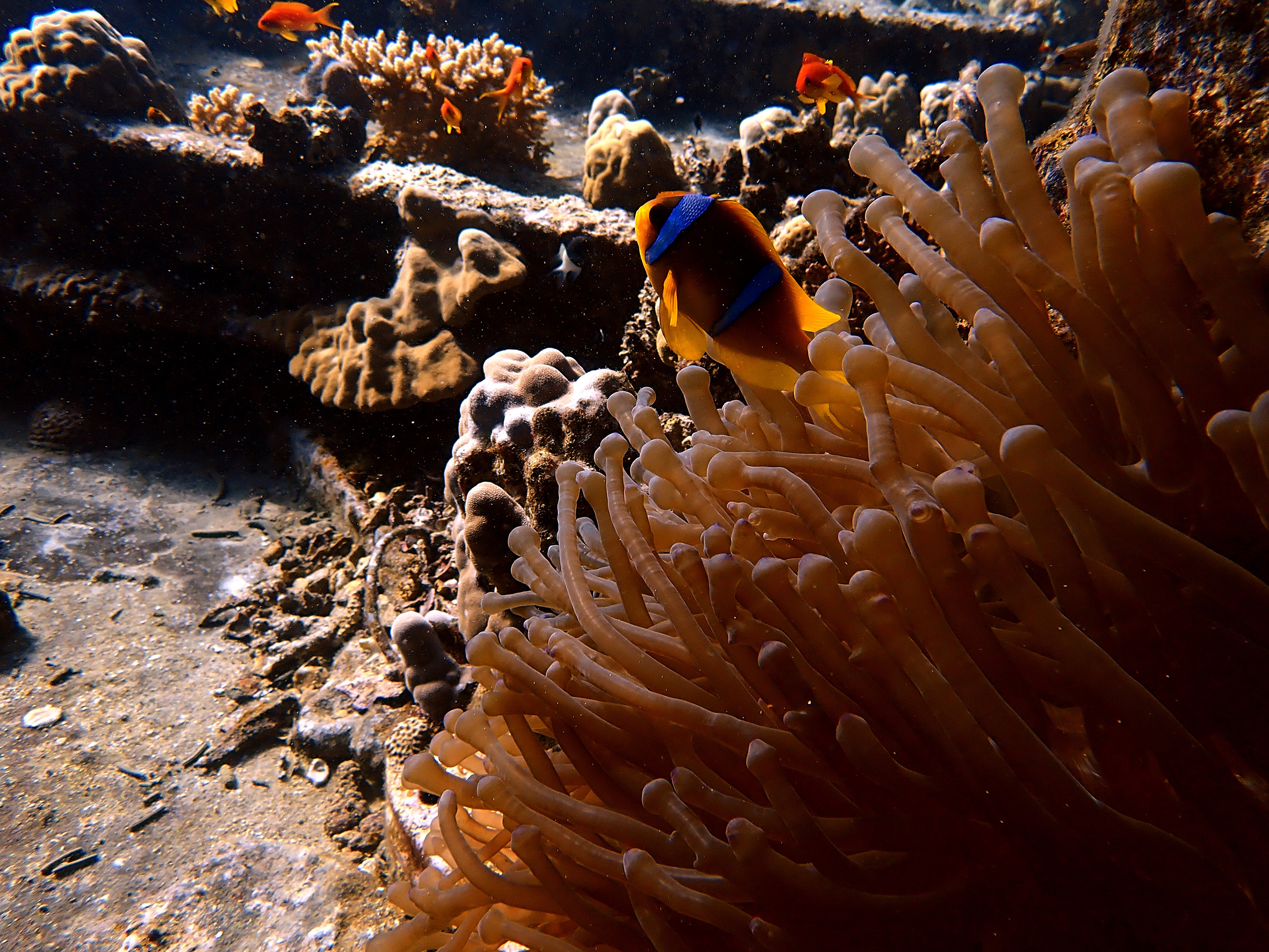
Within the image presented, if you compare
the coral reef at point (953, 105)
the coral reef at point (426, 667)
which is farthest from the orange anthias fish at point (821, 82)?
the coral reef at point (426, 667)

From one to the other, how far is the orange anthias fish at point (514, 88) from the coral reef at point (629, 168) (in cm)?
149

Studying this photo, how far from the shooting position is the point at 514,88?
532 centimetres

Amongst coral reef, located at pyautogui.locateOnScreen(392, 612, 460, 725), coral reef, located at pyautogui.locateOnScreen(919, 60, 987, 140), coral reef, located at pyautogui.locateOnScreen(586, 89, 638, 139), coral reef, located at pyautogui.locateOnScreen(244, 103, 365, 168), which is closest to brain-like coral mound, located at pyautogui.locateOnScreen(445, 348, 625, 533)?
coral reef, located at pyautogui.locateOnScreen(392, 612, 460, 725)

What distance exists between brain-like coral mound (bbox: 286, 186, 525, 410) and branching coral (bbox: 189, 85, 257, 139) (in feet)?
14.1

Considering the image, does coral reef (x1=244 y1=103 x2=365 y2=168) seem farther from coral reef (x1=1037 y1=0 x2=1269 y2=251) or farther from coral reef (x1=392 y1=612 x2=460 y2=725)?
coral reef (x1=1037 y1=0 x2=1269 y2=251)

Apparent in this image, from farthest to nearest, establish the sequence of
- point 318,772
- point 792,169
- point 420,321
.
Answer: point 420,321 → point 792,169 → point 318,772

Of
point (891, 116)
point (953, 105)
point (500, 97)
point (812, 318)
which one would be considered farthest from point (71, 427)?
point (891, 116)

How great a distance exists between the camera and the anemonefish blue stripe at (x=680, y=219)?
136cm

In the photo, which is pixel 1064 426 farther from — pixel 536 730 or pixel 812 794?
pixel 536 730

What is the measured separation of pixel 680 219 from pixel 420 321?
2.75 meters

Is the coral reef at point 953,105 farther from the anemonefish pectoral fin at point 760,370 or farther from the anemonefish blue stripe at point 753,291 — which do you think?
the anemonefish pectoral fin at point 760,370

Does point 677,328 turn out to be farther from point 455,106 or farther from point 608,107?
point 608,107

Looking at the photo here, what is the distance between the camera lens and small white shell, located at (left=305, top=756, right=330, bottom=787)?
8.82ft

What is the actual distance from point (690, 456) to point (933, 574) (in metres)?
0.65
